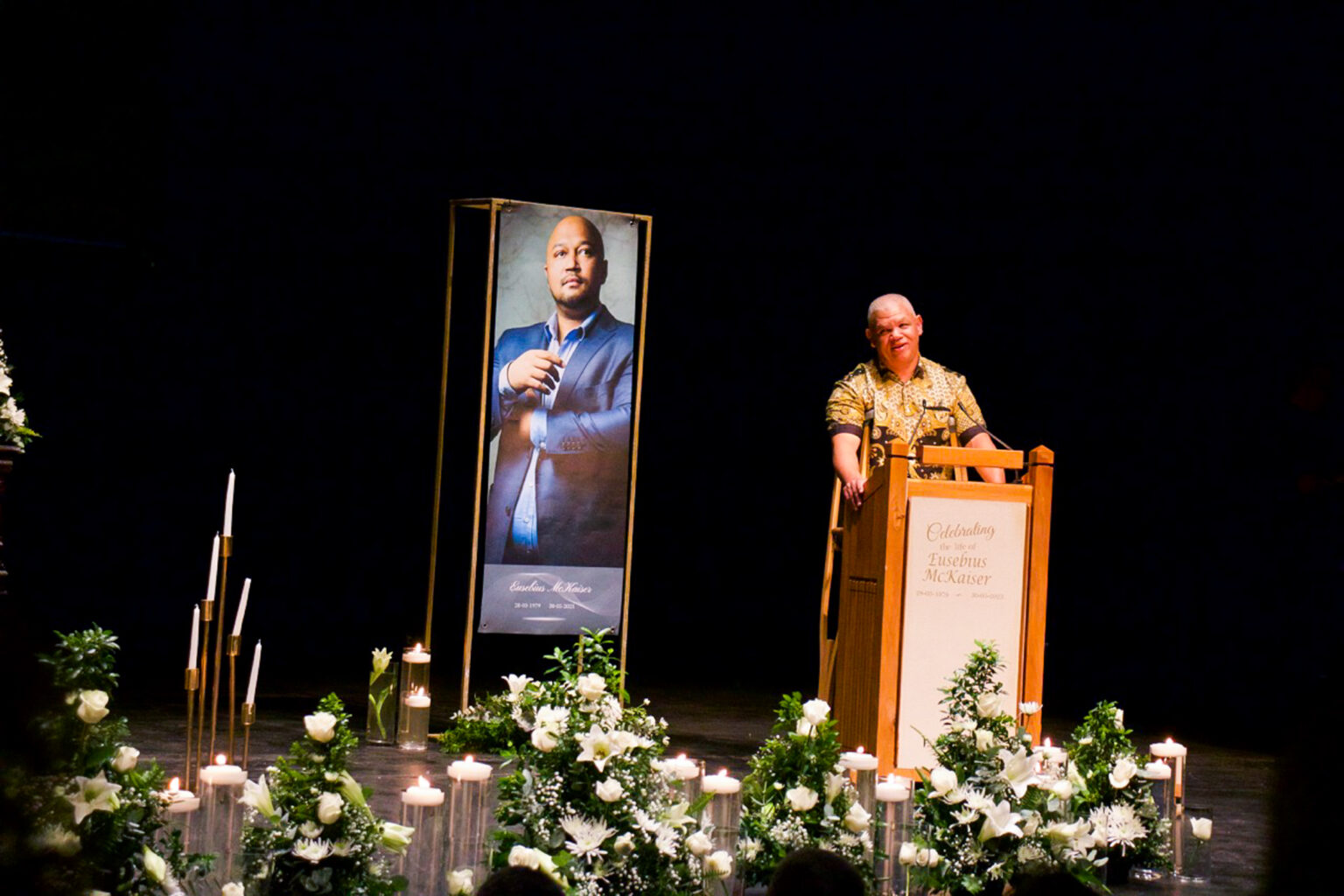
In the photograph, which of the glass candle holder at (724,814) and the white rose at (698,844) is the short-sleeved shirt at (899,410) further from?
the white rose at (698,844)

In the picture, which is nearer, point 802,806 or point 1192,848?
point 802,806

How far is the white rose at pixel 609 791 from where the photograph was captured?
8.42 feet

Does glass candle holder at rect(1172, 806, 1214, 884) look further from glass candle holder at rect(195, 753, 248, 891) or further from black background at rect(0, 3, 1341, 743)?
black background at rect(0, 3, 1341, 743)

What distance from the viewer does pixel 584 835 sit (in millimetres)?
2582

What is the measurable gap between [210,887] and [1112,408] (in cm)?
586

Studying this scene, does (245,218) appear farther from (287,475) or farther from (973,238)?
(973,238)

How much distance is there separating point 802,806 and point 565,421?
2.78 m

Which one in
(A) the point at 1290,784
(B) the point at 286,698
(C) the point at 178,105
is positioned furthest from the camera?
(C) the point at 178,105

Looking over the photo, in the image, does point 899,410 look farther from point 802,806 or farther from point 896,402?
point 802,806

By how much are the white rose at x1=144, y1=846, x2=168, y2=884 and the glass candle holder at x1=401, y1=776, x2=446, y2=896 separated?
0.52 meters

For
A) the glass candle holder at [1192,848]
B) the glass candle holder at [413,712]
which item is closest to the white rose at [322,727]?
the glass candle holder at [1192,848]

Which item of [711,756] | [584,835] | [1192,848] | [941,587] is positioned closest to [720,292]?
[711,756]

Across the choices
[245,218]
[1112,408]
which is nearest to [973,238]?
[1112,408]

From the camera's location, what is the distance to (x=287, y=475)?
759 cm
